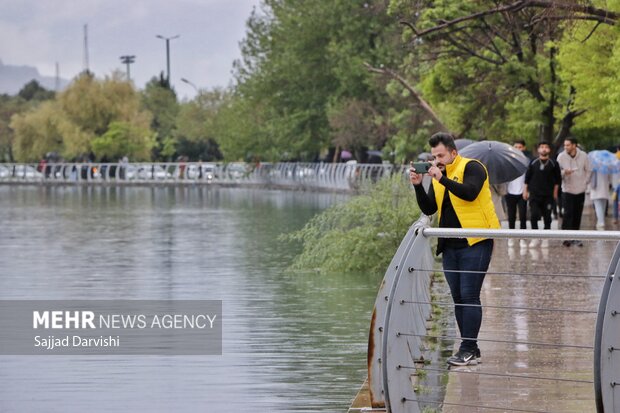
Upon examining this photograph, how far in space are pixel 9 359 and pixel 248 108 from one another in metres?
73.1

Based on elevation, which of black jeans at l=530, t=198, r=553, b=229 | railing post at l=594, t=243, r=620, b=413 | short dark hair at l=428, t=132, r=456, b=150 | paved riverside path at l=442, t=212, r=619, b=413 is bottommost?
paved riverside path at l=442, t=212, r=619, b=413

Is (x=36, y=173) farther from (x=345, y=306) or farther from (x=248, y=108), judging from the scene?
(x=345, y=306)

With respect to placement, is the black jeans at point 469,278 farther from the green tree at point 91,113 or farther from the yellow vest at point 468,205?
the green tree at point 91,113

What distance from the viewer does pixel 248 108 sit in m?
87.7

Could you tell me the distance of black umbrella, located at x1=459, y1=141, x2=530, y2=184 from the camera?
22.9 m

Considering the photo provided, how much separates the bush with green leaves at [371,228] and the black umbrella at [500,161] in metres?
1.24

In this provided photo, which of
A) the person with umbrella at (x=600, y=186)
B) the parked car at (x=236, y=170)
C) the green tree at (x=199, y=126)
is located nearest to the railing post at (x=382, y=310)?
the person with umbrella at (x=600, y=186)

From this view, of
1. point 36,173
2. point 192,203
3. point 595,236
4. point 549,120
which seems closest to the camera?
point 595,236

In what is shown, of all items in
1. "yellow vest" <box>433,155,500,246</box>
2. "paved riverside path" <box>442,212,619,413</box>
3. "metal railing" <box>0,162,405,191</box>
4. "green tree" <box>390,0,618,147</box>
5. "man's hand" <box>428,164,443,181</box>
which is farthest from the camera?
"metal railing" <box>0,162,405,191</box>

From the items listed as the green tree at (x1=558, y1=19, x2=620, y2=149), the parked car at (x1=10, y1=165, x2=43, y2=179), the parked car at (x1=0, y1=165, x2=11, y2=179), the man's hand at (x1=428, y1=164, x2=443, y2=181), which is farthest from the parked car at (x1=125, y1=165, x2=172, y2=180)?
the man's hand at (x1=428, y1=164, x2=443, y2=181)

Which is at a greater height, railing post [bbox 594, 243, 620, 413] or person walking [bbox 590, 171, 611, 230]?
railing post [bbox 594, 243, 620, 413]

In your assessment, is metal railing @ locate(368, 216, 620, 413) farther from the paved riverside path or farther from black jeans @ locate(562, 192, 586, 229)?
black jeans @ locate(562, 192, 586, 229)

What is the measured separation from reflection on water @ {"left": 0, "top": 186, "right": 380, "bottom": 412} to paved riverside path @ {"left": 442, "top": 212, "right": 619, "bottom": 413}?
1297mm

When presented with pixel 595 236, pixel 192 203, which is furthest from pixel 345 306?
pixel 192 203
